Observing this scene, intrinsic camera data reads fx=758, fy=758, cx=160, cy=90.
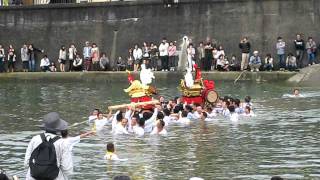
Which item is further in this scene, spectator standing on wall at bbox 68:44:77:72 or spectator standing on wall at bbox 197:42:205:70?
spectator standing on wall at bbox 68:44:77:72

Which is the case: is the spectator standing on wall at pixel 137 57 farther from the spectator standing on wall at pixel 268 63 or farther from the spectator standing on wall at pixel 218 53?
the spectator standing on wall at pixel 268 63

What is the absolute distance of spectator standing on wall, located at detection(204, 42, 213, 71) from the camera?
3578 centimetres

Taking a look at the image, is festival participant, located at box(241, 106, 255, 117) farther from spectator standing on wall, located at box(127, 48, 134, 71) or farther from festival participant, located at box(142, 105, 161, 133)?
spectator standing on wall, located at box(127, 48, 134, 71)

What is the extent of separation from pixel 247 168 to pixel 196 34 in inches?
912

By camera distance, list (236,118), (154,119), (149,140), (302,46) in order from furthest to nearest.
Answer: (302,46) < (236,118) < (154,119) < (149,140)

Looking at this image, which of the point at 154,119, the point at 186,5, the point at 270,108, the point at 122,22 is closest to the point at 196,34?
the point at 186,5

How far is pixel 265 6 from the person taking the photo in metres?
36.4

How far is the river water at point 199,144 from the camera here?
14.6 m

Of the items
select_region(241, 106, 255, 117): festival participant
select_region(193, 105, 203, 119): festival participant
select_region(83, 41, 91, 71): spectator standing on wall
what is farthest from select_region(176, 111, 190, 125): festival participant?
select_region(83, 41, 91, 71): spectator standing on wall

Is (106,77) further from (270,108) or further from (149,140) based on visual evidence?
(149,140)

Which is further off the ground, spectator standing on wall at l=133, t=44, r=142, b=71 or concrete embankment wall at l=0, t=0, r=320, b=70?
concrete embankment wall at l=0, t=0, r=320, b=70

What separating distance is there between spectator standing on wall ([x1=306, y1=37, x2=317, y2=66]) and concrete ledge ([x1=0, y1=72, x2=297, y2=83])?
7.29ft

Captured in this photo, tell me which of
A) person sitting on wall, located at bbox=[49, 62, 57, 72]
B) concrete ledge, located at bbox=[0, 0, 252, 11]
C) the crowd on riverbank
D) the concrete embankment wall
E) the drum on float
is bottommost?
the drum on float

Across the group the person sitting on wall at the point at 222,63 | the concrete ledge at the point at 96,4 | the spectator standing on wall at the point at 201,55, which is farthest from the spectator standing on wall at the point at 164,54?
the person sitting on wall at the point at 222,63
